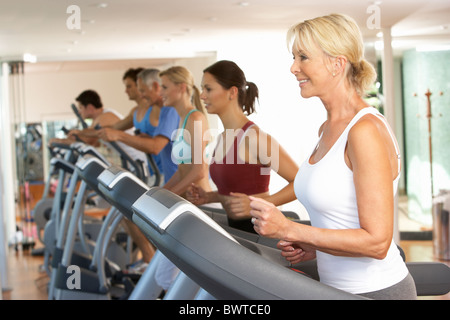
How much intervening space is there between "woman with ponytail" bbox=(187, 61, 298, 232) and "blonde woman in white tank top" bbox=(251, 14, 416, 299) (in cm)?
82

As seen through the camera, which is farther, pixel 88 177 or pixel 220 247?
pixel 88 177

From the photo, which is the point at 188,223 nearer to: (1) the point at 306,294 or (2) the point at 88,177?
(1) the point at 306,294

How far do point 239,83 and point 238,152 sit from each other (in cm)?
28

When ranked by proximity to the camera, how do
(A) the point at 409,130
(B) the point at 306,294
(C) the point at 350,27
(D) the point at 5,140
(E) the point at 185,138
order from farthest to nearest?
1. (D) the point at 5,140
2. (A) the point at 409,130
3. (E) the point at 185,138
4. (C) the point at 350,27
5. (B) the point at 306,294

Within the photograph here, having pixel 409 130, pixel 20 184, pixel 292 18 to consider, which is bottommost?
pixel 20 184

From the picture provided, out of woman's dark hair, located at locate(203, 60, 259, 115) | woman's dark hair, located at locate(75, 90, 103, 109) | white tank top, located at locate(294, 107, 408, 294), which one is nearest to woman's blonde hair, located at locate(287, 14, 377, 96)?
white tank top, located at locate(294, 107, 408, 294)

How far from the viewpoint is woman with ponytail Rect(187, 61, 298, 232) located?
2.23 metres

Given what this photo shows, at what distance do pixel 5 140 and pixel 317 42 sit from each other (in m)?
5.74

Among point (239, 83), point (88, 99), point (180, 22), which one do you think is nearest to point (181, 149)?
point (239, 83)

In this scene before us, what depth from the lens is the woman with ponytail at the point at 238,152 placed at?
2.23 metres

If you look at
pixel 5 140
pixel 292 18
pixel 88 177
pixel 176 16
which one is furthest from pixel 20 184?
pixel 88 177

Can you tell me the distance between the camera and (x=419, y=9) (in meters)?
4.29

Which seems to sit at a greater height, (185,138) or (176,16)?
(176,16)

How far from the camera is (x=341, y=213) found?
123 centimetres
